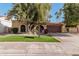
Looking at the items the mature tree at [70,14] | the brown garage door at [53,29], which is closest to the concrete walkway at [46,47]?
the brown garage door at [53,29]

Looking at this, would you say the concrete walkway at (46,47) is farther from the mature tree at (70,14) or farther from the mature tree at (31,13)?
the mature tree at (31,13)

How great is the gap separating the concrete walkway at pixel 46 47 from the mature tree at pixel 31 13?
0.35 metres

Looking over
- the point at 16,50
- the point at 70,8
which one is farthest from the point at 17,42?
the point at 70,8

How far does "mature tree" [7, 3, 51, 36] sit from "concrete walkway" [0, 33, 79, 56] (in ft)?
1.14

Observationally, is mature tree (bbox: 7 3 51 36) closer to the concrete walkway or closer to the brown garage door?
the brown garage door

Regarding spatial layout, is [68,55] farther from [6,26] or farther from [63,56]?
[6,26]

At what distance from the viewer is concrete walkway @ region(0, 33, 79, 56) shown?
45.3 feet

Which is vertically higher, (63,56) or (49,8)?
(49,8)

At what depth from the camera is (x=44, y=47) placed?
1384 cm

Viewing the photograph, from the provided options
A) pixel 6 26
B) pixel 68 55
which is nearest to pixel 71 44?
pixel 68 55

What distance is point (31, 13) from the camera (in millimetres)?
13875

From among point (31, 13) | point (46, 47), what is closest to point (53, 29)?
point (46, 47)

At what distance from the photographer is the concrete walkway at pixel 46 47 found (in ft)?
45.3

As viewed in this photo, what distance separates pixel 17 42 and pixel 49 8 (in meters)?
0.85
